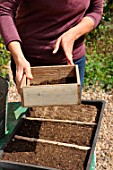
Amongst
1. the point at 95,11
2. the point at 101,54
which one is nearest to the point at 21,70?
the point at 95,11

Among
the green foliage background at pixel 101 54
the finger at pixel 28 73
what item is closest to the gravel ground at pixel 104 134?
the green foliage background at pixel 101 54

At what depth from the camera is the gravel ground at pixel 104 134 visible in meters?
2.88

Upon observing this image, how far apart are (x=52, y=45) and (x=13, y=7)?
0.97ft

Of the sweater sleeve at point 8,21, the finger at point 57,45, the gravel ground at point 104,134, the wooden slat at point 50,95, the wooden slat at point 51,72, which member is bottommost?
the gravel ground at point 104,134

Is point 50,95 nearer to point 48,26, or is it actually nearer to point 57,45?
point 57,45

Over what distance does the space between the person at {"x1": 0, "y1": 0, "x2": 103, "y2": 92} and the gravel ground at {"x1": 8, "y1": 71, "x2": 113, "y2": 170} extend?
112 centimetres

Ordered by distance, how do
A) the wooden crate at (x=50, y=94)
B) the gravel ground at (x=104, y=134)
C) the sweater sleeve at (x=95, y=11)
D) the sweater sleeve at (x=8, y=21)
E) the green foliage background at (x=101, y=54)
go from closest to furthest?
the wooden crate at (x=50, y=94) < the sweater sleeve at (x=8, y=21) < the sweater sleeve at (x=95, y=11) < the gravel ground at (x=104, y=134) < the green foliage background at (x=101, y=54)

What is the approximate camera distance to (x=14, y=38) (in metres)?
1.72

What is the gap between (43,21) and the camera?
189 centimetres

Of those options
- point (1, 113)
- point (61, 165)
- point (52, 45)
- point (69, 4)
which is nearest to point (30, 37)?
point (52, 45)

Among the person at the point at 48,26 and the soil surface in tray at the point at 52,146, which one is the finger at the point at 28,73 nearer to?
the person at the point at 48,26

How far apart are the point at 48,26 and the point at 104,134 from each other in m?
1.56

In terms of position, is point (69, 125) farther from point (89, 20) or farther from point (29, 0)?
point (29, 0)

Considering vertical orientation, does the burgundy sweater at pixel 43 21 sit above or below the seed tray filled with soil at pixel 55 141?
above
